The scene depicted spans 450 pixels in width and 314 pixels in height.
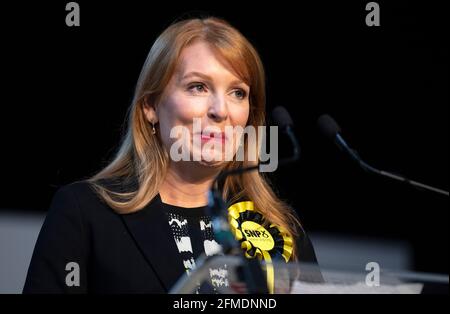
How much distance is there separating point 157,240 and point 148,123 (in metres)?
0.44

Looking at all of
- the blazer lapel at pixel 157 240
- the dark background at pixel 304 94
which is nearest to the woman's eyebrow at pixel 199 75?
the blazer lapel at pixel 157 240

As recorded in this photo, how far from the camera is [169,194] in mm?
2238

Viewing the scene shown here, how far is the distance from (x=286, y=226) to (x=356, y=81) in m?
1.23

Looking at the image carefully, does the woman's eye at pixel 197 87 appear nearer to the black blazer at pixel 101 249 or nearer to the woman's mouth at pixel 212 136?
the woman's mouth at pixel 212 136

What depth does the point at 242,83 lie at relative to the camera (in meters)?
2.22

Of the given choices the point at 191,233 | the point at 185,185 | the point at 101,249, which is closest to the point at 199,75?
the point at 185,185

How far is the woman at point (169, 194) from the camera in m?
1.98

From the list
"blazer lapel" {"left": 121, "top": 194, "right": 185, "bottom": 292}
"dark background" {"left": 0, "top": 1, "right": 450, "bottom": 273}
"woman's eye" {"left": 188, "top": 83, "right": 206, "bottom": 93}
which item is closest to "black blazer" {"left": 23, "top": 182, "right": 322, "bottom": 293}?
"blazer lapel" {"left": 121, "top": 194, "right": 185, "bottom": 292}

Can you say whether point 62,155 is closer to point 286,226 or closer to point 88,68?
point 88,68

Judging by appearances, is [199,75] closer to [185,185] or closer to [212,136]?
[212,136]

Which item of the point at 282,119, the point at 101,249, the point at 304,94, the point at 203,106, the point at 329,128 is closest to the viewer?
the point at 282,119

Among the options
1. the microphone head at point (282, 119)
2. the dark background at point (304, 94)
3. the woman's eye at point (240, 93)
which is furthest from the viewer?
the dark background at point (304, 94)

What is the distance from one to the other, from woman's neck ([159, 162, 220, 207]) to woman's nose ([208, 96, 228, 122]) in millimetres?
180

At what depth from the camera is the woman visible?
1.98 m
